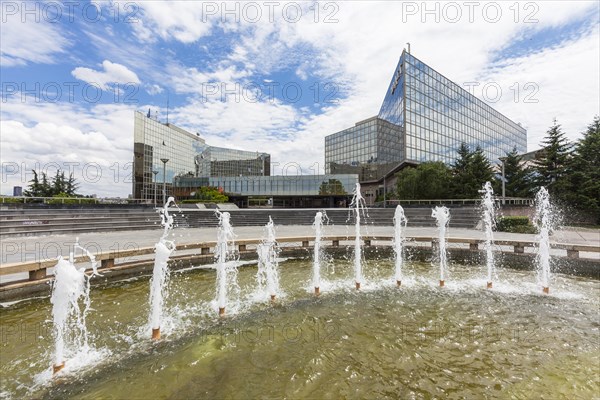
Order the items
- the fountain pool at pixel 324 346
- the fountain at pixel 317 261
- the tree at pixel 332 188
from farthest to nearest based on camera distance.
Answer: the tree at pixel 332 188 → the fountain at pixel 317 261 → the fountain pool at pixel 324 346

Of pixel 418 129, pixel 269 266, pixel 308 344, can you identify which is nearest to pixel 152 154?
pixel 418 129

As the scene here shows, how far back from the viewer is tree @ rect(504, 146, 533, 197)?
3388 centimetres

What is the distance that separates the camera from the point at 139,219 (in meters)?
21.5

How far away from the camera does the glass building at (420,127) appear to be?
46.1m

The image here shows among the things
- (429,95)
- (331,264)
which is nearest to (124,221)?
(331,264)

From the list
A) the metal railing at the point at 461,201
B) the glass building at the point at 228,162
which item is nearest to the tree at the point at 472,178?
the metal railing at the point at 461,201

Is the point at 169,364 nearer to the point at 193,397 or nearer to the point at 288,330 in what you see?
the point at 193,397

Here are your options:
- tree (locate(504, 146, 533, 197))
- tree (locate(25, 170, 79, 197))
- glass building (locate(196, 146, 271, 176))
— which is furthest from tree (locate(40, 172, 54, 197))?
tree (locate(504, 146, 533, 197))

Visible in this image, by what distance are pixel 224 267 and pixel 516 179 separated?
4028 cm

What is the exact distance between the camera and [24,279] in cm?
717

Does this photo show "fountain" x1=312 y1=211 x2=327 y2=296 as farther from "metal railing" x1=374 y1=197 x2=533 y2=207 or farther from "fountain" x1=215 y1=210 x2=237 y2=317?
"metal railing" x1=374 y1=197 x2=533 y2=207

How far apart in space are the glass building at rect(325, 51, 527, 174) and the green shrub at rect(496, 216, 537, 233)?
26557mm

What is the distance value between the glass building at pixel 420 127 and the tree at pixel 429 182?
10489 millimetres

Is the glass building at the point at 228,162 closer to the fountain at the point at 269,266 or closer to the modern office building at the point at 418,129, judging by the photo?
the modern office building at the point at 418,129
